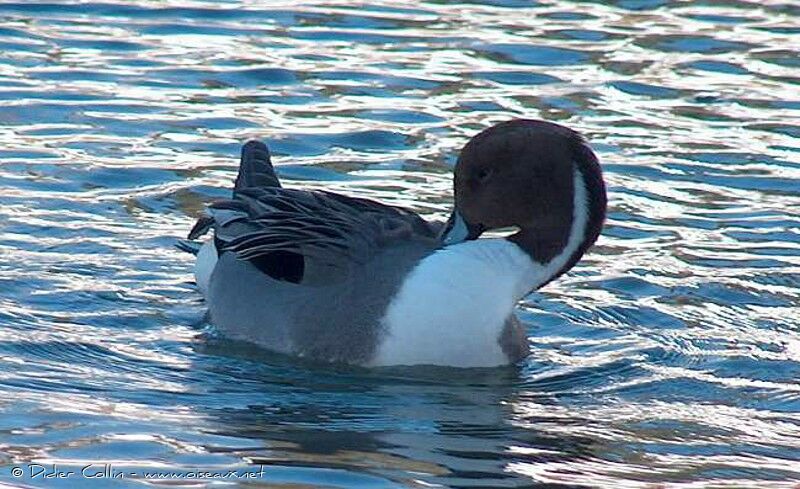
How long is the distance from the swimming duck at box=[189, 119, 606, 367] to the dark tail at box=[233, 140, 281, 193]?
93cm

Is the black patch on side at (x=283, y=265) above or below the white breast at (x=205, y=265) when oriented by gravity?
above

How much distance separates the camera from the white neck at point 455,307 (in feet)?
26.1

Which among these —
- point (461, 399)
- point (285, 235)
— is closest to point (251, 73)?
point (285, 235)

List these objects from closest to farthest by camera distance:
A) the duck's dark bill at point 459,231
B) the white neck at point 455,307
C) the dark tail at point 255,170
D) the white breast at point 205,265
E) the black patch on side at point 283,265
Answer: the white neck at point 455,307
the duck's dark bill at point 459,231
the black patch on side at point 283,265
the white breast at point 205,265
the dark tail at point 255,170

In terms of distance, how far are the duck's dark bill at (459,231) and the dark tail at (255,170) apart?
1.45 metres

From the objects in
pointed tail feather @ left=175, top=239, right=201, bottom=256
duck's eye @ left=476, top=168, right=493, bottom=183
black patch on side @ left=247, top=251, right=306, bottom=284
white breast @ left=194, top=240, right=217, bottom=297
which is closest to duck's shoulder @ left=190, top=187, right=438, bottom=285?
black patch on side @ left=247, top=251, right=306, bottom=284

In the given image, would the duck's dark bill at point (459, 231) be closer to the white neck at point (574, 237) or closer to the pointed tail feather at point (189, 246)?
the white neck at point (574, 237)

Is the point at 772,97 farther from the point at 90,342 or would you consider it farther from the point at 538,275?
the point at 90,342

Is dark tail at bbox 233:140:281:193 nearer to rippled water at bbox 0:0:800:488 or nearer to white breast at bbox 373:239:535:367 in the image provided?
rippled water at bbox 0:0:800:488

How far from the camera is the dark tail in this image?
9539 millimetres

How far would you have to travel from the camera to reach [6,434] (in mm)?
6969

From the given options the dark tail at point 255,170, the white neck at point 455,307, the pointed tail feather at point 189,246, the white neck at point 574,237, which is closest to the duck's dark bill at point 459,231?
the white neck at point 455,307

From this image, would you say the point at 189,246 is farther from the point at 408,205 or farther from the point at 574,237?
the point at 574,237

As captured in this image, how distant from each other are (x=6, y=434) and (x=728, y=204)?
4908 mm
